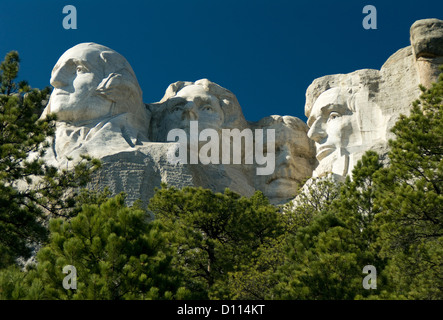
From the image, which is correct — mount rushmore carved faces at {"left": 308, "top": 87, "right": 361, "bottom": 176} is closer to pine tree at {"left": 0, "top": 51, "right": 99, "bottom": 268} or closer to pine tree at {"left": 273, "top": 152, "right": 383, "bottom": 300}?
pine tree at {"left": 273, "top": 152, "right": 383, "bottom": 300}

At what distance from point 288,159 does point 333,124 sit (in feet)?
9.20

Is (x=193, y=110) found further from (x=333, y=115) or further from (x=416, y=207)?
(x=416, y=207)

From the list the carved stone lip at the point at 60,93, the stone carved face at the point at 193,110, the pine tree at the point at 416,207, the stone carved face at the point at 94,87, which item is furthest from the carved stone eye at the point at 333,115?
the pine tree at the point at 416,207

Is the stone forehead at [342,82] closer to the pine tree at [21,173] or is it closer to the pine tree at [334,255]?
the pine tree at [334,255]

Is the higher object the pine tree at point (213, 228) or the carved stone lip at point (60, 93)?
the carved stone lip at point (60, 93)

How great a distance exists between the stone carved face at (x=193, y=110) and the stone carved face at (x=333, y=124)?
401cm

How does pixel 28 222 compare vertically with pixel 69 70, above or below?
below

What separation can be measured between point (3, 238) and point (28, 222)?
0.66 meters

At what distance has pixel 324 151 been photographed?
96.5 feet

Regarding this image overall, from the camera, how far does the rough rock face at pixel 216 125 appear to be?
85.0 feet

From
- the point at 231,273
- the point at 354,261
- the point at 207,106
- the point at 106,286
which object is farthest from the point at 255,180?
the point at 106,286

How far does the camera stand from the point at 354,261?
15555 millimetres

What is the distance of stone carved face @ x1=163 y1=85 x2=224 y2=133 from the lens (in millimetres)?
29953
